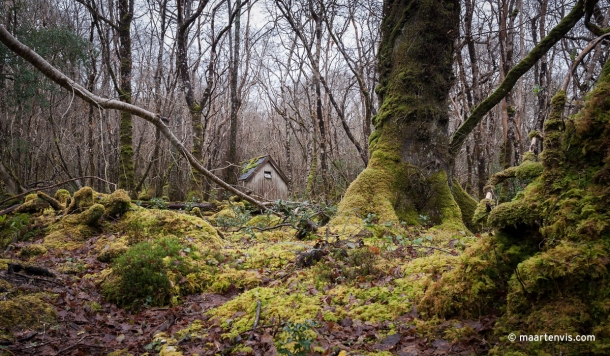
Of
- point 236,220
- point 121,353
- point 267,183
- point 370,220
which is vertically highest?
point 267,183

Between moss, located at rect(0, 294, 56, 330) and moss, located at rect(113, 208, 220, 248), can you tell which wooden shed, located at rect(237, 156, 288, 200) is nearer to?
moss, located at rect(113, 208, 220, 248)

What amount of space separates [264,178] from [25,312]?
59.4 feet

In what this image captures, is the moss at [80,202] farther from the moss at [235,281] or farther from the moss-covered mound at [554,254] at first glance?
the moss-covered mound at [554,254]

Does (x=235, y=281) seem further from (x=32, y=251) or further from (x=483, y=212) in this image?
(x=32, y=251)

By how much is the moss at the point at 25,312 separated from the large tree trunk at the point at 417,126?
387cm

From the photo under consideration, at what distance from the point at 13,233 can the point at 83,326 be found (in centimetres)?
473

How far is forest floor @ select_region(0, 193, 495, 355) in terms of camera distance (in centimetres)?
234

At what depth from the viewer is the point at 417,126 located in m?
5.91

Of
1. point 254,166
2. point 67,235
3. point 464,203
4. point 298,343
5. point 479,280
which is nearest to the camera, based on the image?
point 298,343

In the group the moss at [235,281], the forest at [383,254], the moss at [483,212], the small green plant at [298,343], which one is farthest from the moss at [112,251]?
the moss at [483,212]

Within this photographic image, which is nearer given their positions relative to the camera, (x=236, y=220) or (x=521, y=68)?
(x=521, y=68)

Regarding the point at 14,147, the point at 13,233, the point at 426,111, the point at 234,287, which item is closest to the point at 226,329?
the point at 234,287

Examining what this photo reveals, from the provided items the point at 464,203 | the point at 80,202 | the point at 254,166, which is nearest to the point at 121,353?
the point at 80,202

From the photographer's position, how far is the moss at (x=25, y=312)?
2941 mm
